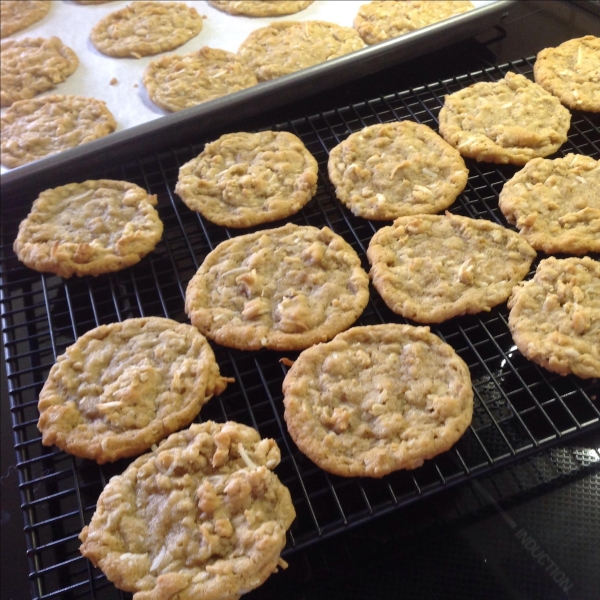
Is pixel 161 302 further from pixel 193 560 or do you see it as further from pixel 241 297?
pixel 193 560

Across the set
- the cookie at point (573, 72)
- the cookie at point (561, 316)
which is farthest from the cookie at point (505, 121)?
the cookie at point (561, 316)

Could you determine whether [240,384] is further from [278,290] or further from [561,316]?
[561,316]

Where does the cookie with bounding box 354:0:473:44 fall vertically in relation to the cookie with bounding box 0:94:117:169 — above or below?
above

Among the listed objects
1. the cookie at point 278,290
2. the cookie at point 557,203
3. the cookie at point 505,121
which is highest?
the cookie at point 505,121

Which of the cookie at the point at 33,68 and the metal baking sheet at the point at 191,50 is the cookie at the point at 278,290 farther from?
the cookie at the point at 33,68

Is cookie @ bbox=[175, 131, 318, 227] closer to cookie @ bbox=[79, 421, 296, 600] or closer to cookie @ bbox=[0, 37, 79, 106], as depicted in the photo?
cookie @ bbox=[79, 421, 296, 600]

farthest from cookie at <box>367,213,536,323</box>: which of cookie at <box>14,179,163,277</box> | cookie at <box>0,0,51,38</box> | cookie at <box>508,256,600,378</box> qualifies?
cookie at <box>0,0,51,38</box>

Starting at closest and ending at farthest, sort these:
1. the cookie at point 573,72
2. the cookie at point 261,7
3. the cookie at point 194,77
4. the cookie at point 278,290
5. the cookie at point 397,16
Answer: the cookie at point 278,290, the cookie at point 573,72, the cookie at point 194,77, the cookie at point 397,16, the cookie at point 261,7
